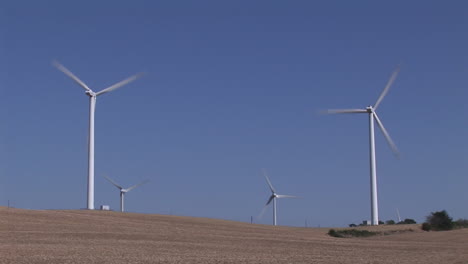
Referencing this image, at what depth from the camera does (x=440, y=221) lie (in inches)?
3457

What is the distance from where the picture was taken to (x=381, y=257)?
3725cm

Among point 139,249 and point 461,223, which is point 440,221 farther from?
point 139,249

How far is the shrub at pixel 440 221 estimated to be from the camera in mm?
86250

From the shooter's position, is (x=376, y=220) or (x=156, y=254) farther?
(x=376, y=220)

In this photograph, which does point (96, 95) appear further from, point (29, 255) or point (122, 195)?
point (29, 255)

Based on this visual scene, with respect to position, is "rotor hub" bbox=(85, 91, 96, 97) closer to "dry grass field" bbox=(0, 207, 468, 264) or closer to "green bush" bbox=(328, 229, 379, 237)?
"dry grass field" bbox=(0, 207, 468, 264)

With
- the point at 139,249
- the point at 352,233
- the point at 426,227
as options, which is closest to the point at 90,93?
the point at 352,233

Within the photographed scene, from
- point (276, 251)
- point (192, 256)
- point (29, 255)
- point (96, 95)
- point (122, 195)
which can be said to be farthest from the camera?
point (122, 195)

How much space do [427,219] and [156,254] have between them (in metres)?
64.7

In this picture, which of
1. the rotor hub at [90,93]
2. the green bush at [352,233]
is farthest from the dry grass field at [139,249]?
the rotor hub at [90,93]

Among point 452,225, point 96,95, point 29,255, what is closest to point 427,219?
point 452,225

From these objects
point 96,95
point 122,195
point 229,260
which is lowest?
point 229,260

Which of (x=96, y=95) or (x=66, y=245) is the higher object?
(x=96, y=95)

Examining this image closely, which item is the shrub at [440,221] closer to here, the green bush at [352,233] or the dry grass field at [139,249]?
the green bush at [352,233]
